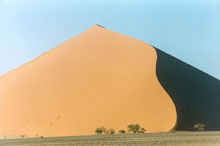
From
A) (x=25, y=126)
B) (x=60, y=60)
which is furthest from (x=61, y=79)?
(x=25, y=126)

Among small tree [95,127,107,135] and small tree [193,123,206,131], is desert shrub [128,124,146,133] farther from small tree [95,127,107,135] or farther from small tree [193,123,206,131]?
small tree [193,123,206,131]

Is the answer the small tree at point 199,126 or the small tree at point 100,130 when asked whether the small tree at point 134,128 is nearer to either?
the small tree at point 100,130

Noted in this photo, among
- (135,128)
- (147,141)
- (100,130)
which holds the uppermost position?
(100,130)

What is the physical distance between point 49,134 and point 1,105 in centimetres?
1168

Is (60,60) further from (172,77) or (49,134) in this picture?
(49,134)

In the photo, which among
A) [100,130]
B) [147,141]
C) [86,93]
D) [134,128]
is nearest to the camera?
[147,141]

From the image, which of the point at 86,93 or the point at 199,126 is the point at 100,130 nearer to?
the point at 199,126

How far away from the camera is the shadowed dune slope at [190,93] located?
3997 centimetres

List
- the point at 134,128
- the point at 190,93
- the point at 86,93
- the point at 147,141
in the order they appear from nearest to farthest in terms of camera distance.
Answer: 1. the point at 147,141
2. the point at 134,128
3. the point at 86,93
4. the point at 190,93

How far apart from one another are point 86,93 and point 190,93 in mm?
12120

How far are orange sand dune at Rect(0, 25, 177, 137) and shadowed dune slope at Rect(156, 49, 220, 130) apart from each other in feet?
3.89

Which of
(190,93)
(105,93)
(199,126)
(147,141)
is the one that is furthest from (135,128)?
(190,93)

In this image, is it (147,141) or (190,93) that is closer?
(147,141)

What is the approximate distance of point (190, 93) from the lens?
153 feet
